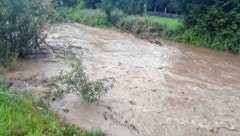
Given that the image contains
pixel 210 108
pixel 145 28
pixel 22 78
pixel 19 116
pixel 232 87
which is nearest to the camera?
pixel 19 116

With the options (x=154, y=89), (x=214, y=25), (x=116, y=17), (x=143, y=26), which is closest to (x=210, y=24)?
(x=214, y=25)

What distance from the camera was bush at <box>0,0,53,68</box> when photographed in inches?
360

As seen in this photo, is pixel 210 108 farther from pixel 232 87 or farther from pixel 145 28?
pixel 145 28

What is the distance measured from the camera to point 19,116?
16.0 ft

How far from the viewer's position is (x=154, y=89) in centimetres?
852

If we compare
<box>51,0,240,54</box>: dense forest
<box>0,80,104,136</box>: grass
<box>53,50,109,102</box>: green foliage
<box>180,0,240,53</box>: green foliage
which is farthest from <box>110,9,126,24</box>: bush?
<box>0,80,104,136</box>: grass

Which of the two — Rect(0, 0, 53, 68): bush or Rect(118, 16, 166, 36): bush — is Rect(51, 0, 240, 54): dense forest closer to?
Rect(118, 16, 166, 36): bush

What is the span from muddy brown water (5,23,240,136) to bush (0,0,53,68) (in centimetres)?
46

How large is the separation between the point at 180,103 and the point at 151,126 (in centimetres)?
160

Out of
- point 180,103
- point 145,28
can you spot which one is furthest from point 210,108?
point 145,28

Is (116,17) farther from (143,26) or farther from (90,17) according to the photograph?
(143,26)

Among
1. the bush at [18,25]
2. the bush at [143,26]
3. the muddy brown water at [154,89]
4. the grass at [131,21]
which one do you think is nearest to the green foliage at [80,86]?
the muddy brown water at [154,89]

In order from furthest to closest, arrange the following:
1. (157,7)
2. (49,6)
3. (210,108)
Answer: (157,7) → (49,6) → (210,108)

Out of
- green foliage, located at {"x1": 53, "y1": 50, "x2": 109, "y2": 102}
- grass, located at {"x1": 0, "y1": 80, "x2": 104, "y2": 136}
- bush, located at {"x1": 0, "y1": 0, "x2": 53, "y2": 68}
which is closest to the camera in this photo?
grass, located at {"x1": 0, "y1": 80, "x2": 104, "y2": 136}
